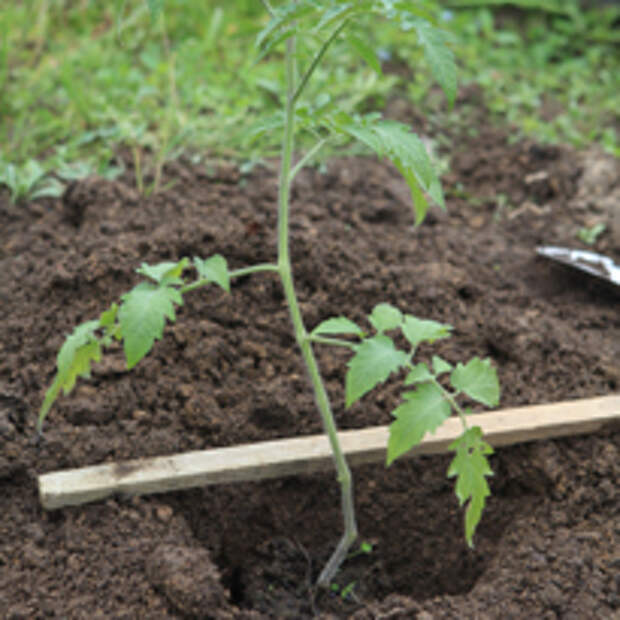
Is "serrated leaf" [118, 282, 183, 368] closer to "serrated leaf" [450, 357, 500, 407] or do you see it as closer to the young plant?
the young plant

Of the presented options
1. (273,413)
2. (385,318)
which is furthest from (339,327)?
(273,413)

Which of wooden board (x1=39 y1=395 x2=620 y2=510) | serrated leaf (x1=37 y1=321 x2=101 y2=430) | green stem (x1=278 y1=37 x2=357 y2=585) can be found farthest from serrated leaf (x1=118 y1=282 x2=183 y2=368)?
wooden board (x1=39 y1=395 x2=620 y2=510)

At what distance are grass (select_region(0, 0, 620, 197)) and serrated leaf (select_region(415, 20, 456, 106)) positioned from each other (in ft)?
5.35

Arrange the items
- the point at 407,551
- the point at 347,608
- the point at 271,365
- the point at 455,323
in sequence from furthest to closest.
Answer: the point at 455,323 → the point at 271,365 → the point at 407,551 → the point at 347,608

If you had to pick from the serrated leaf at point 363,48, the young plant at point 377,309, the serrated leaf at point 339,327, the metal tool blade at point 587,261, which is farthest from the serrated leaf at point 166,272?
the metal tool blade at point 587,261

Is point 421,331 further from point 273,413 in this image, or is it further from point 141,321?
point 273,413

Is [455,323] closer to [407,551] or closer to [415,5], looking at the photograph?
[407,551]

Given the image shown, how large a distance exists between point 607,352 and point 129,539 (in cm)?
150

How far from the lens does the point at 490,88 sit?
3705 millimetres

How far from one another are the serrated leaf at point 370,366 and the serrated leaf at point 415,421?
0.06m

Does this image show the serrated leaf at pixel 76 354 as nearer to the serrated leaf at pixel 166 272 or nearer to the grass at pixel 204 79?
the serrated leaf at pixel 166 272

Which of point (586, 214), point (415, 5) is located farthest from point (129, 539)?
point (586, 214)

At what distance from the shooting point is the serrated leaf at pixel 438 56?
4.38 ft

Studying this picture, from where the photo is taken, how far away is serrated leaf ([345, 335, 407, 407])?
1.47 m
